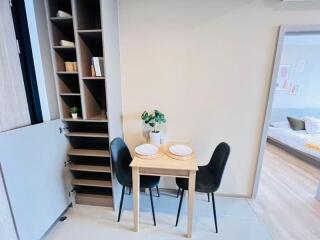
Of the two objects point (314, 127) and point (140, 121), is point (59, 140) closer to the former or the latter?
point (140, 121)

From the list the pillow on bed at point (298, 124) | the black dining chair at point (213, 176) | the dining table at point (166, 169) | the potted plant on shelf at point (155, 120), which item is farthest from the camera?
the pillow on bed at point (298, 124)

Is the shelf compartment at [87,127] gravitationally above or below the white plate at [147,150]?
above

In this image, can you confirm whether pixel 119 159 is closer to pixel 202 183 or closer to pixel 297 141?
pixel 202 183

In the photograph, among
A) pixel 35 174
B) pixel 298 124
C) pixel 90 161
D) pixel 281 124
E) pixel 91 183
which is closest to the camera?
pixel 35 174

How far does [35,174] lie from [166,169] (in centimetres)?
112

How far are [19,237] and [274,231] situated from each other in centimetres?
229

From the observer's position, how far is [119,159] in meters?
1.76

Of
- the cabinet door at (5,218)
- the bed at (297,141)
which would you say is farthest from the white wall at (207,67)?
the bed at (297,141)

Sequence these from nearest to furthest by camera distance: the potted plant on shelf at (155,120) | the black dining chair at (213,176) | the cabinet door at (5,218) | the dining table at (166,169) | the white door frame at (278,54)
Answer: the cabinet door at (5,218)
the dining table at (166,169)
the black dining chair at (213,176)
the white door frame at (278,54)
the potted plant on shelf at (155,120)

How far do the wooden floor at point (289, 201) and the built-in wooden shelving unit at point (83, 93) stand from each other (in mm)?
1850

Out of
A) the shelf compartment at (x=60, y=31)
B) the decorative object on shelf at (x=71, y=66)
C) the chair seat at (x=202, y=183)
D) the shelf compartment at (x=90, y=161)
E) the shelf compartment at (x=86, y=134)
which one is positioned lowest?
the chair seat at (x=202, y=183)

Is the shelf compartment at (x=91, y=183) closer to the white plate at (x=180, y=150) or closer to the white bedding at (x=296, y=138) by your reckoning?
the white plate at (x=180, y=150)

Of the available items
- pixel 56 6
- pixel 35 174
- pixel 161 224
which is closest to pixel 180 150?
pixel 161 224

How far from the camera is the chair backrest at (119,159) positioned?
166 cm
